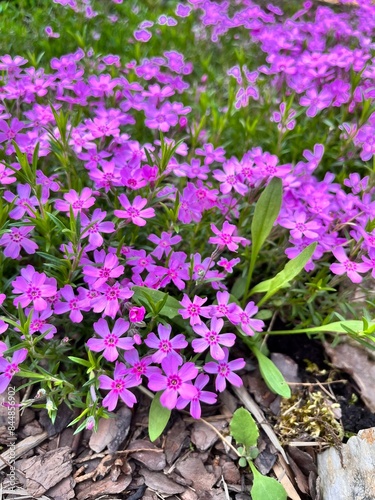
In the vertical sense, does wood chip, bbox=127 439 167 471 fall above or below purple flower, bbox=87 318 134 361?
below

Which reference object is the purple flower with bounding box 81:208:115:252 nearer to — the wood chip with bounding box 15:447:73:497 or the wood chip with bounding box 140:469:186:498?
the wood chip with bounding box 15:447:73:497

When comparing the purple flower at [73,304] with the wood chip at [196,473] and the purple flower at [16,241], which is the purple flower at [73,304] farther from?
the wood chip at [196,473]

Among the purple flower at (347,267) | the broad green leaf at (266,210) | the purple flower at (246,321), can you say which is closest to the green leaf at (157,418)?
the purple flower at (246,321)

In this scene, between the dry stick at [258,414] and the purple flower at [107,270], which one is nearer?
the purple flower at [107,270]

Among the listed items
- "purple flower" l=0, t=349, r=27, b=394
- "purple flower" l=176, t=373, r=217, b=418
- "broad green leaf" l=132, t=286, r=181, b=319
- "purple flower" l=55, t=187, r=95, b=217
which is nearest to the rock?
"purple flower" l=176, t=373, r=217, b=418

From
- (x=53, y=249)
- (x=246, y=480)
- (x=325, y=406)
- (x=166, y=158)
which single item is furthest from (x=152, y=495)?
(x=166, y=158)

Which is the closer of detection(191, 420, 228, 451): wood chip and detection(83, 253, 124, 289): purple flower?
detection(83, 253, 124, 289): purple flower
